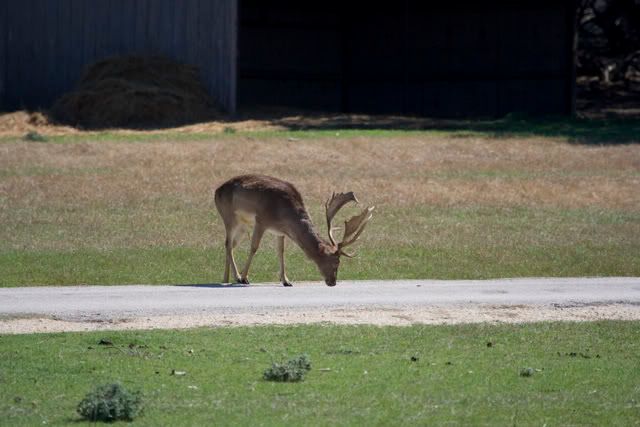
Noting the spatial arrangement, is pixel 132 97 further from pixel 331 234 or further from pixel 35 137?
pixel 331 234

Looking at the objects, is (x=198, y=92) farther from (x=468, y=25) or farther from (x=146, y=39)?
(x=468, y=25)

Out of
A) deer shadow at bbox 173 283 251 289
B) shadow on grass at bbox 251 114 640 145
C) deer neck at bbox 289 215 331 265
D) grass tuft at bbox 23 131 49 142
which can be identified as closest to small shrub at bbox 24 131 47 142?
grass tuft at bbox 23 131 49 142

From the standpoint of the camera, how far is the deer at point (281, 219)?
54.7 ft

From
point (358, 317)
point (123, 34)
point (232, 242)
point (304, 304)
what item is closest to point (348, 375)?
point (358, 317)

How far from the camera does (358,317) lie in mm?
14648

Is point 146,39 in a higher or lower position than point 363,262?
higher

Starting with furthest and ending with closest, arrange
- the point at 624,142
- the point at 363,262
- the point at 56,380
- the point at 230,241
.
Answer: the point at 624,142
the point at 363,262
the point at 230,241
the point at 56,380

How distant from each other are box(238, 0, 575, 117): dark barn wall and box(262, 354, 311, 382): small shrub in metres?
29.4

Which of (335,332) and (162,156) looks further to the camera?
(162,156)

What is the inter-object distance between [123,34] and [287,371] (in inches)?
985

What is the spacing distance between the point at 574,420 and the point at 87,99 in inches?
982

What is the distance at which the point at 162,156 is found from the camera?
93.5 feet

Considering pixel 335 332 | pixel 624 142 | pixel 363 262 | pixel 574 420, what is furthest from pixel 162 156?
pixel 574 420

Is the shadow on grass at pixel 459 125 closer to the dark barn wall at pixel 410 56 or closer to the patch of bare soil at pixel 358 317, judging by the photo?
the dark barn wall at pixel 410 56
